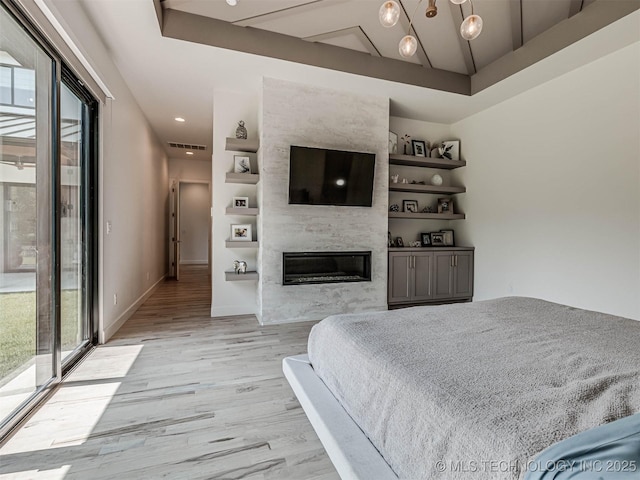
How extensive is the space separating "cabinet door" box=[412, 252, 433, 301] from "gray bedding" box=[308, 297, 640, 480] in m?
2.52

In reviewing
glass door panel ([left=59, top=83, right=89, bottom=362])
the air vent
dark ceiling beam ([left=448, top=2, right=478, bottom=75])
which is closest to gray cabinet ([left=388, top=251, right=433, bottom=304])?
dark ceiling beam ([left=448, top=2, right=478, bottom=75])

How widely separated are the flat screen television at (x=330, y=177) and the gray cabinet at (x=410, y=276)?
932 mm

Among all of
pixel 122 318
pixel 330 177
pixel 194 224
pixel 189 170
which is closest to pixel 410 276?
pixel 330 177

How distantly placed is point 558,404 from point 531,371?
0.76 feet

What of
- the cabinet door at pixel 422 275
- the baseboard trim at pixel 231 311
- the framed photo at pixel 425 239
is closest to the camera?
the baseboard trim at pixel 231 311

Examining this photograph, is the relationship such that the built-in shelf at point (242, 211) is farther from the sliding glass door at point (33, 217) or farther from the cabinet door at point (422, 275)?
the cabinet door at point (422, 275)

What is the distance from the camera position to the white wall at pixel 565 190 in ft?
9.36

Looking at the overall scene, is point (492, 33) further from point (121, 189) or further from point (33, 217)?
point (121, 189)

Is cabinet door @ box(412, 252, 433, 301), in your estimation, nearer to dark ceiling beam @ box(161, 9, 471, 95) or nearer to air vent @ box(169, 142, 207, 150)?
dark ceiling beam @ box(161, 9, 471, 95)

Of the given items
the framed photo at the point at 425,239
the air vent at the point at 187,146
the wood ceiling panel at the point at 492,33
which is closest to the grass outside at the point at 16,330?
the wood ceiling panel at the point at 492,33

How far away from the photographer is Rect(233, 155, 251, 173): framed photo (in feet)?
12.6

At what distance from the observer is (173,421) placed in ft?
5.61

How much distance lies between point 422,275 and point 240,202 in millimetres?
2660

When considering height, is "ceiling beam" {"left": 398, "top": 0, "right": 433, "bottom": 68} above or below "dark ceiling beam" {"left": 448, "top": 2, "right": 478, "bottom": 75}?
below
